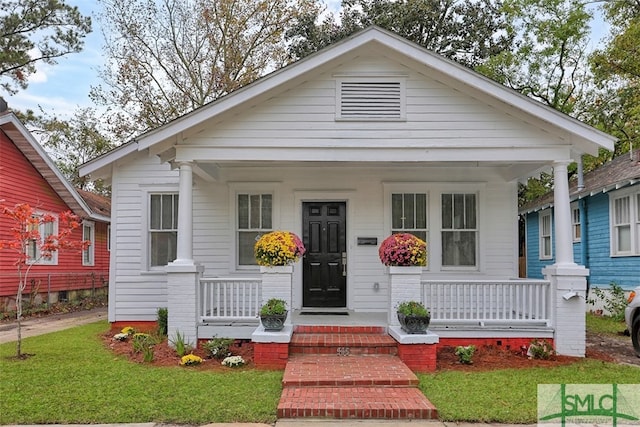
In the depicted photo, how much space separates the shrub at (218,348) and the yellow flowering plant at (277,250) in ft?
4.37

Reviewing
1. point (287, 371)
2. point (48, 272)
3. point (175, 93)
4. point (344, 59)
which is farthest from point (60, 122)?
point (287, 371)

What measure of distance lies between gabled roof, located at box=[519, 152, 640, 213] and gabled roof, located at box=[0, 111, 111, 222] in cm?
1494

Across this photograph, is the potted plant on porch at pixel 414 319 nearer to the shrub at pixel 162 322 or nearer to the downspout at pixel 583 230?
the shrub at pixel 162 322

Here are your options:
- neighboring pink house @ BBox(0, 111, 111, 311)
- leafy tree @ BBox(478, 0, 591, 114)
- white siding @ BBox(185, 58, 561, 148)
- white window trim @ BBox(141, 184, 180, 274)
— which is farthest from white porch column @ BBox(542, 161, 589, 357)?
leafy tree @ BBox(478, 0, 591, 114)

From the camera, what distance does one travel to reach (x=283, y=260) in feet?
26.9

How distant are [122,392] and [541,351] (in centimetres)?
588

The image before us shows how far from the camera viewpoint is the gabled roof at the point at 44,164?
596 inches

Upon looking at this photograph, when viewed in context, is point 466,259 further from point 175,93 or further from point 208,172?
point 175,93

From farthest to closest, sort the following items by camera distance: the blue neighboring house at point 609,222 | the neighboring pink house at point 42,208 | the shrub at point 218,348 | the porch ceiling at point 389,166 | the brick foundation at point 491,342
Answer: the neighboring pink house at point 42,208 < the blue neighboring house at point 609,222 < the porch ceiling at point 389,166 < the brick foundation at point 491,342 < the shrub at point 218,348

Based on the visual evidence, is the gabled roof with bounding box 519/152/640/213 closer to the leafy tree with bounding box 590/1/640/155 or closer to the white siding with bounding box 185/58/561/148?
the leafy tree with bounding box 590/1/640/155

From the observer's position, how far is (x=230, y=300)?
8805 mm

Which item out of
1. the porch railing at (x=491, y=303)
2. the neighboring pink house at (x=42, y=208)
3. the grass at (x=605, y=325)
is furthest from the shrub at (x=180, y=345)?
the grass at (x=605, y=325)

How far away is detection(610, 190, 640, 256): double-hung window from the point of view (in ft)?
41.2

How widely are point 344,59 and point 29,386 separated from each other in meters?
6.31
